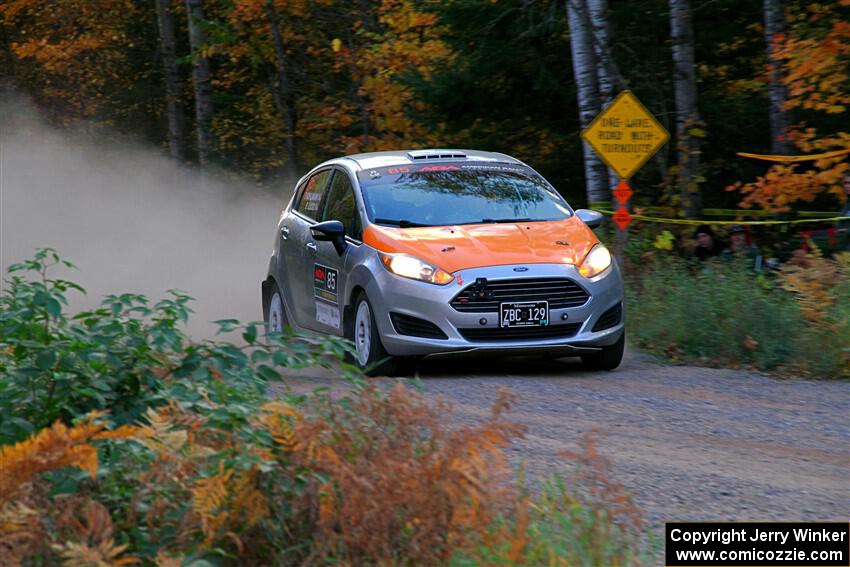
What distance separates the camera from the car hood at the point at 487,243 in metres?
10.6

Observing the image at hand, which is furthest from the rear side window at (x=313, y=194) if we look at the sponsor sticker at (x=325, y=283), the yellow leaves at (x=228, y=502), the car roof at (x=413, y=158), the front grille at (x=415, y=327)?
the yellow leaves at (x=228, y=502)

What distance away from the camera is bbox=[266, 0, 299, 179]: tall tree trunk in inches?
1203

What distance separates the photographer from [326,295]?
11898mm

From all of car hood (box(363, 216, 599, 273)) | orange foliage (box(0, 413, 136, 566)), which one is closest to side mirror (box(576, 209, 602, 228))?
car hood (box(363, 216, 599, 273))

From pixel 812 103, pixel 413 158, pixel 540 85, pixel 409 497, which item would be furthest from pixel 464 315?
pixel 540 85

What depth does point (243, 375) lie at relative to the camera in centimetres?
620

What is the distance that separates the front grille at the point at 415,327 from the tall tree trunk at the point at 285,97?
20985 millimetres

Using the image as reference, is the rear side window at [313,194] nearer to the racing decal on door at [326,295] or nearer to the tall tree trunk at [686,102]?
the racing decal on door at [326,295]

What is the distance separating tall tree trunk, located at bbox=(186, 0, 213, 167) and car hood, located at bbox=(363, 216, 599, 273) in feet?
66.2

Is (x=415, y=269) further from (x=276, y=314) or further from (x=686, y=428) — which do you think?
(x=276, y=314)

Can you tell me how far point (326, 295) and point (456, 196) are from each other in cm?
144

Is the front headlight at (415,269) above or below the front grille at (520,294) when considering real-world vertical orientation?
above

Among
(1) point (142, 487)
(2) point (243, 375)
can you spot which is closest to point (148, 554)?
(1) point (142, 487)

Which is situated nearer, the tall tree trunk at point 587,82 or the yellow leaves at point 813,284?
the yellow leaves at point 813,284
